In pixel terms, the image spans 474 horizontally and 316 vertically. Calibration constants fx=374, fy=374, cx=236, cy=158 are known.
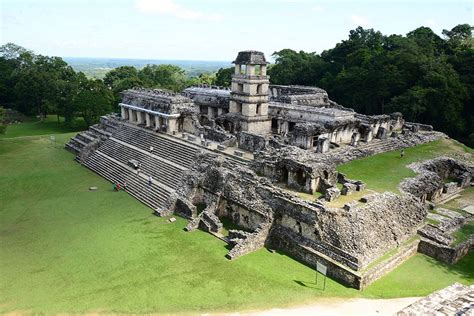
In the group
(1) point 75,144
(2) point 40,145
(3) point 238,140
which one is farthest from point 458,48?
(2) point 40,145

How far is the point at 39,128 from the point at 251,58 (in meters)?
27.1

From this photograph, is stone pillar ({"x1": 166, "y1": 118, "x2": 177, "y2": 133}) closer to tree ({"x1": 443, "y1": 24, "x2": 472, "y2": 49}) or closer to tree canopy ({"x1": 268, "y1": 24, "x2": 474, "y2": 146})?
tree canopy ({"x1": 268, "y1": 24, "x2": 474, "y2": 146})

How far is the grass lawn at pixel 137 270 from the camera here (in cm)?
1288

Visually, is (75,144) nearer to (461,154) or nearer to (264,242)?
(264,242)

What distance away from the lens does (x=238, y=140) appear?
24453 mm

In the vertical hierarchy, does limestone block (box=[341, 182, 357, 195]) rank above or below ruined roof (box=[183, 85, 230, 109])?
below

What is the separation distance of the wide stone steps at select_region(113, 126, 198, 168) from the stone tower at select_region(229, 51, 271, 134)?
6774mm

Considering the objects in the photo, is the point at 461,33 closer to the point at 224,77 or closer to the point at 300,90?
the point at 300,90

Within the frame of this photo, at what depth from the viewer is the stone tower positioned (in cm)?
2898

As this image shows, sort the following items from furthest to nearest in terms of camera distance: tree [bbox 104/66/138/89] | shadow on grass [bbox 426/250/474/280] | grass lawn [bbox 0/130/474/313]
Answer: tree [bbox 104/66/138/89] < shadow on grass [bbox 426/250/474/280] < grass lawn [bbox 0/130/474/313]

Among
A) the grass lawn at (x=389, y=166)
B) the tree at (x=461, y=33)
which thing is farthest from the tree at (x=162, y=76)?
the grass lawn at (x=389, y=166)

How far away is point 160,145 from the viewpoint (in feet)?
85.6

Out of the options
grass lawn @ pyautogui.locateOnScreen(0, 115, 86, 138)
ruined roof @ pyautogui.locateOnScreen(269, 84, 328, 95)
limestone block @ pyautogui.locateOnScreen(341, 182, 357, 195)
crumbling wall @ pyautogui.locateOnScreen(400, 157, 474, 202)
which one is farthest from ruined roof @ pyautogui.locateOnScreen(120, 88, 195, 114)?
crumbling wall @ pyautogui.locateOnScreen(400, 157, 474, 202)

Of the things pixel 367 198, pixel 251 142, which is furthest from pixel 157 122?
pixel 367 198
